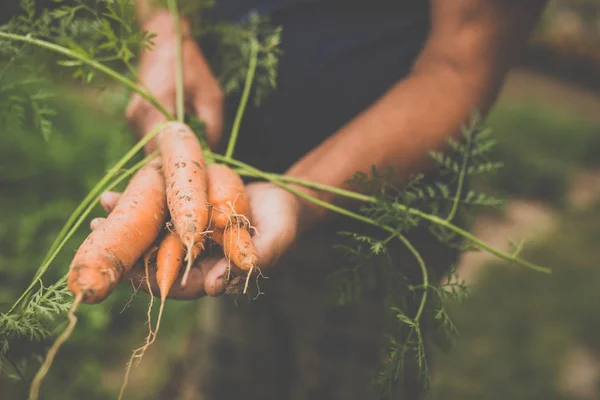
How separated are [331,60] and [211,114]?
1.44ft

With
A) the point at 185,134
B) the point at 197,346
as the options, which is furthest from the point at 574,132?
the point at 185,134

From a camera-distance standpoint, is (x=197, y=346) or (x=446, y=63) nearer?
(x=446, y=63)

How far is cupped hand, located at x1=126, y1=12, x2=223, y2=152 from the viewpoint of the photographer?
1768 mm

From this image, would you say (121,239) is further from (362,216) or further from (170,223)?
(362,216)

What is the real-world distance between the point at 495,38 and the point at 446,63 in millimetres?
146

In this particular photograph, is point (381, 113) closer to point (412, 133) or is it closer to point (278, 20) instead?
point (412, 133)

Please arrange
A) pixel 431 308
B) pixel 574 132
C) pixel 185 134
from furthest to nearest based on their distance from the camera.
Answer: pixel 574 132 → pixel 185 134 → pixel 431 308

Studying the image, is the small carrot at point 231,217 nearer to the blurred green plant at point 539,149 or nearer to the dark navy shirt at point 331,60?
the dark navy shirt at point 331,60

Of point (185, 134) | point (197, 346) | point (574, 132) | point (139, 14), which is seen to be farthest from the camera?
point (574, 132)

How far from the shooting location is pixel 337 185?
1.53 metres

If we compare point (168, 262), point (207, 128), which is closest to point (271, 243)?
point (168, 262)

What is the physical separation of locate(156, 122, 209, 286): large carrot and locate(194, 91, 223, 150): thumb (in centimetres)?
21

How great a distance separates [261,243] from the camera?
1.28 m

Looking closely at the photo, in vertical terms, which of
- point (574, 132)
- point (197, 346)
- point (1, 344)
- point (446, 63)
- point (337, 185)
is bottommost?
point (574, 132)
